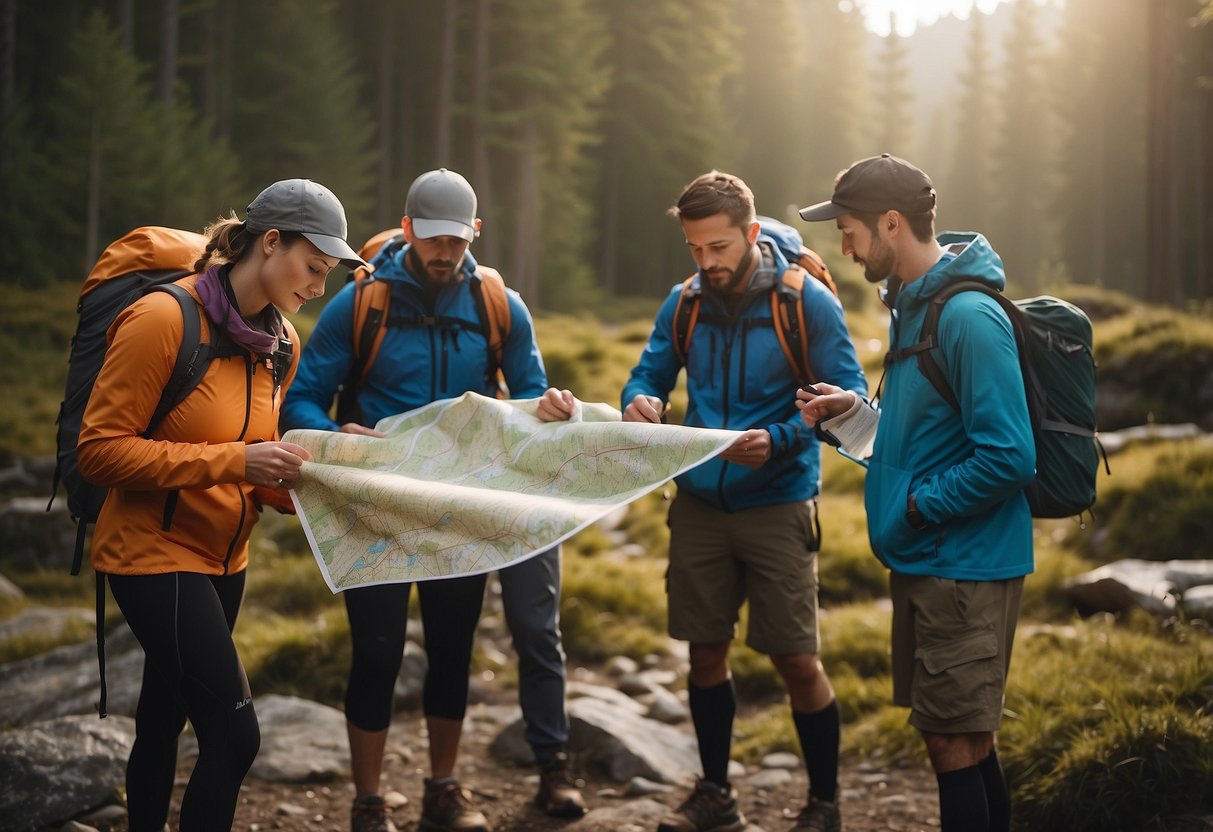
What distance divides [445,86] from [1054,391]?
29809mm

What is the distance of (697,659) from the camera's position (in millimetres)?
5660

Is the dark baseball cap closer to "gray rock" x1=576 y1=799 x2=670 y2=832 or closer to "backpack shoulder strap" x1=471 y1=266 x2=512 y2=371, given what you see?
"backpack shoulder strap" x1=471 y1=266 x2=512 y2=371

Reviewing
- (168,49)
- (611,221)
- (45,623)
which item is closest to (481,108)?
(168,49)

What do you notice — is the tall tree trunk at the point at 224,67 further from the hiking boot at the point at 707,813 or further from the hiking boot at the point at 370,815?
the hiking boot at the point at 707,813

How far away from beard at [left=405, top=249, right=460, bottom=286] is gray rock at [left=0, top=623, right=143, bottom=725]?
3629mm

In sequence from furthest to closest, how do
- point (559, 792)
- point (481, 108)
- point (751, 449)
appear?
point (481, 108) < point (559, 792) < point (751, 449)

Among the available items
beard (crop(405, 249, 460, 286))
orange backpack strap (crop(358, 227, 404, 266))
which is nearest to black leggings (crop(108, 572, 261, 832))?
beard (crop(405, 249, 460, 286))

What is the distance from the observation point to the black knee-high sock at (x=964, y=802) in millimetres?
4117

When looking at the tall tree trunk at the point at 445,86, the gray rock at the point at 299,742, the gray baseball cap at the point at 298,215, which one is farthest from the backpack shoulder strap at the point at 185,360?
the tall tree trunk at the point at 445,86

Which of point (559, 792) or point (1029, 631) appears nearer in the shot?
point (559, 792)

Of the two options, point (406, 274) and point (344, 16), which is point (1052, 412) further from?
point (344, 16)

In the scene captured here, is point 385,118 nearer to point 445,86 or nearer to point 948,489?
point 445,86

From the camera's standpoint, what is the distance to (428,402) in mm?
5562

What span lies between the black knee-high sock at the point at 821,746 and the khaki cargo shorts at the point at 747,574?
33cm
